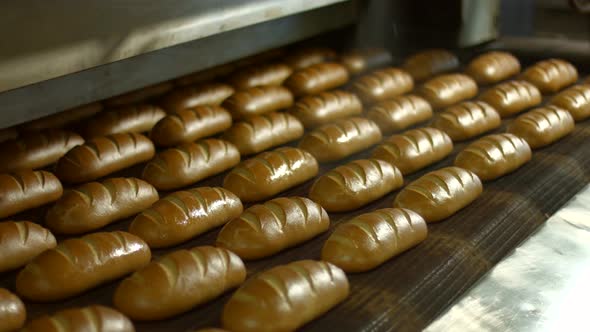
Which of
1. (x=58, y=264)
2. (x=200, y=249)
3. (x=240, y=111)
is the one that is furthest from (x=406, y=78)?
(x=58, y=264)

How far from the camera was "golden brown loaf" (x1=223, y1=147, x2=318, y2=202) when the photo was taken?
2818 mm

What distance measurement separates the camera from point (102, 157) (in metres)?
3.02

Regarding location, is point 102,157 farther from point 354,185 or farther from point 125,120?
point 354,185

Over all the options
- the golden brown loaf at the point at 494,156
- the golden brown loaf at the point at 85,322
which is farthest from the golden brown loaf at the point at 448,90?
the golden brown loaf at the point at 85,322

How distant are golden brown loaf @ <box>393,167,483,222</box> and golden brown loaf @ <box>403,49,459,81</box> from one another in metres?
1.58

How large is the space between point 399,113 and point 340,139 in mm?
478

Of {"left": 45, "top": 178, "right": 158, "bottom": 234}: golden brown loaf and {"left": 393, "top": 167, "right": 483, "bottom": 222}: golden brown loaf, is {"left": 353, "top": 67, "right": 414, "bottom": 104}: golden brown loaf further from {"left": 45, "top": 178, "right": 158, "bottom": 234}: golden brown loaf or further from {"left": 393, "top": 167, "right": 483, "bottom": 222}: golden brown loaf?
{"left": 45, "top": 178, "right": 158, "bottom": 234}: golden brown loaf

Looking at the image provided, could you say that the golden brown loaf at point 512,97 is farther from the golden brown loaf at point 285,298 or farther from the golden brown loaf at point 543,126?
the golden brown loaf at point 285,298

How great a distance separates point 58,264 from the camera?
87.7 inches

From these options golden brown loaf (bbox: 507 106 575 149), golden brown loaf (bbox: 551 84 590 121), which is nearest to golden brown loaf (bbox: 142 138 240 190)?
golden brown loaf (bbox: 507 106 575 149)

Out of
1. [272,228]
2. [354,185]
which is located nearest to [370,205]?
[354,185]

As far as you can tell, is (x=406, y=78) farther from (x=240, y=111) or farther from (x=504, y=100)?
(x=240, y=111)

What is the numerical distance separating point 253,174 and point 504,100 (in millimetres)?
1599

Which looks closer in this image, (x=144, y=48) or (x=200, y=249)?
(x=200, y=249)
